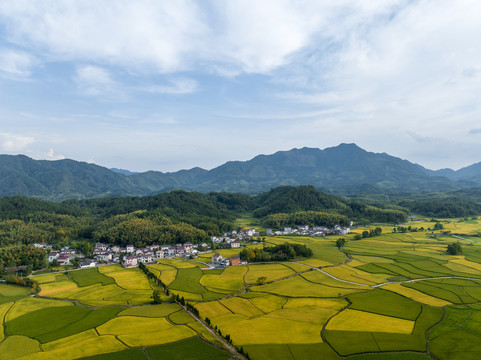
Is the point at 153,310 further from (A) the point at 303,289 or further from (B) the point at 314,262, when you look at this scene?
(B) the point at 314,262

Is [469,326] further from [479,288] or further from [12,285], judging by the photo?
[12,285]

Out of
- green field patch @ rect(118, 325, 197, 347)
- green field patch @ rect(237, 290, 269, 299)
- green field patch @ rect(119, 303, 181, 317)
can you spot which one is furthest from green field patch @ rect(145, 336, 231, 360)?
green field patch @ rect(237, 290, 269, 299)

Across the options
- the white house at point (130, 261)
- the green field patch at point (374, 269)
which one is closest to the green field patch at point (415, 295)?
the green field patch at point (374, 269)

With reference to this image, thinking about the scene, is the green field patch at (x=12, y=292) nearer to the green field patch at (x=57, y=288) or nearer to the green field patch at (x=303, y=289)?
the green field patch at (x=57, y=288)

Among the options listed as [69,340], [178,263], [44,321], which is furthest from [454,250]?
[44,321]

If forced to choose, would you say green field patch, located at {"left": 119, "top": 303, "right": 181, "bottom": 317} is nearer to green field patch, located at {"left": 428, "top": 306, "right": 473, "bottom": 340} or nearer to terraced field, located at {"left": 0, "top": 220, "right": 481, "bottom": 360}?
terraced field, located at {"left": 0, "top": 220, "right": 481, "bottom": 360}
